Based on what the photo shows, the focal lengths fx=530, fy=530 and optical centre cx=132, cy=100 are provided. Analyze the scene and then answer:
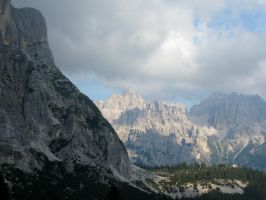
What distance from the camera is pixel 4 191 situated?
261 ft

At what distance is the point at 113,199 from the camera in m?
84.0

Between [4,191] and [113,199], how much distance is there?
1691 centimetres
